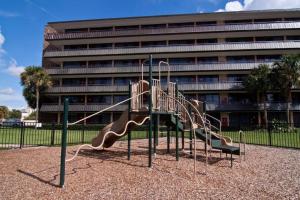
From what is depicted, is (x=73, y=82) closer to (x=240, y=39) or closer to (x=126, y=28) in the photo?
(x=126, y=28)

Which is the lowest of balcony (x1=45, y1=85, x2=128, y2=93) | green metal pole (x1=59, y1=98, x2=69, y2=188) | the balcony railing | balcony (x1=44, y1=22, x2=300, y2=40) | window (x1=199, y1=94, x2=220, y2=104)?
green metal pole (x1=59, y1=98, x2=69, y2=188)

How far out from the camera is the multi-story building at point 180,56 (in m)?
41.1

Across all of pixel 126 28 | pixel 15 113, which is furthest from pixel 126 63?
pixel 15 113

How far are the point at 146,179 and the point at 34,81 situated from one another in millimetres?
40922

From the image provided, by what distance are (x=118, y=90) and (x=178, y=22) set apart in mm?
15971

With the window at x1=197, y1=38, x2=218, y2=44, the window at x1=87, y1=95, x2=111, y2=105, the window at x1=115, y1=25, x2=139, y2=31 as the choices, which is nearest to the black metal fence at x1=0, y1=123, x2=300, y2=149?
the window at x1=87, y1=95, x2=111, y2=105

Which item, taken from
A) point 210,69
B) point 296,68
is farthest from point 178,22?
point 296,68

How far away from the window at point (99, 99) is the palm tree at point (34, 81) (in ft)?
23.1

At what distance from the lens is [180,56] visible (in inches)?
1741

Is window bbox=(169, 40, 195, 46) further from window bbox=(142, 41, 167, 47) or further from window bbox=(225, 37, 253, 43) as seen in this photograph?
window bbox=(225, 37, 253, 43)

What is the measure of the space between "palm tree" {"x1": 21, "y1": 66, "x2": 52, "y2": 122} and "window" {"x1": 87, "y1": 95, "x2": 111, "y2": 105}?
7.03 metres

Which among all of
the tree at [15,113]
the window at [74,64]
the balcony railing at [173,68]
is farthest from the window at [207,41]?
the tree at [15,113]

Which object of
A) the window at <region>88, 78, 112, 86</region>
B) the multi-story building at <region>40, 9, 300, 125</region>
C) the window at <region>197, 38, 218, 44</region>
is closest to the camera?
the multi-story building at <region>40, 9, 300, 125</region>

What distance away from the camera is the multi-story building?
41.1 metres
